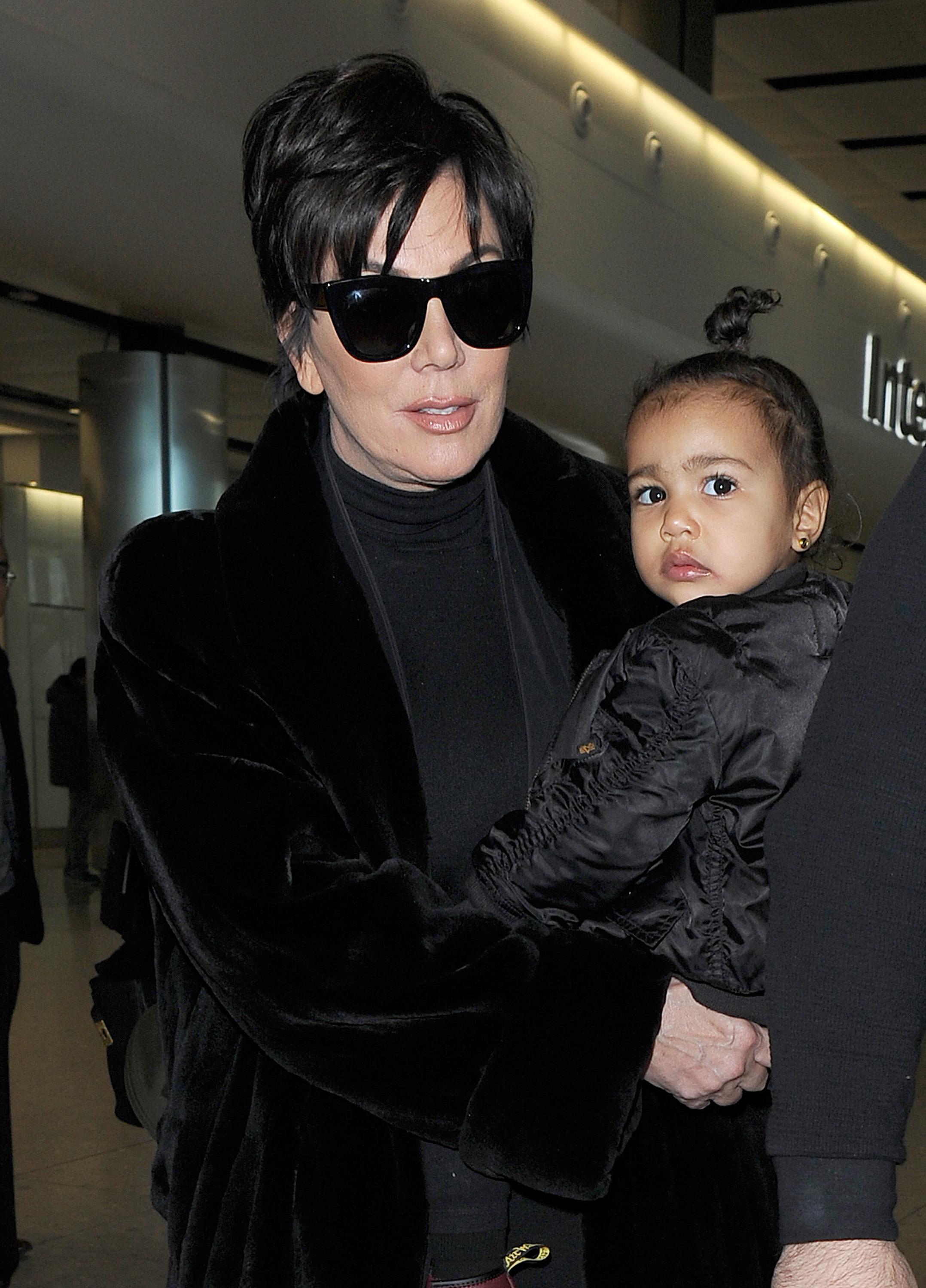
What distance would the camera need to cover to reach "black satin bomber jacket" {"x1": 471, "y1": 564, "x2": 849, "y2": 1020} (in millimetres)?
1512

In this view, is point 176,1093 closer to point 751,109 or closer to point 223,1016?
point 223,1016

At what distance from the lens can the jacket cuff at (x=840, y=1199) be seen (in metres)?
1.03

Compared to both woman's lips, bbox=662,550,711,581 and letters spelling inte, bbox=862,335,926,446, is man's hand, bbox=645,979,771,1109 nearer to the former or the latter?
woman's lips, bbox=662,550,711,581

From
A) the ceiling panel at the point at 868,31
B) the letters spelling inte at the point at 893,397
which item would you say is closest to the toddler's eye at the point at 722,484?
the ceiling panel at the point at 868,31

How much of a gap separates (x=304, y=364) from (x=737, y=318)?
0.55 metres

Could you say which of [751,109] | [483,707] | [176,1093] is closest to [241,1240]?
[176,1093]

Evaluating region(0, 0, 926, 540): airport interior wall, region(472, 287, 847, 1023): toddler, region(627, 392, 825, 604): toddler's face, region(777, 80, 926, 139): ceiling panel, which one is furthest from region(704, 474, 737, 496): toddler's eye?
region(777, 80, 926, 139): ceiling panel

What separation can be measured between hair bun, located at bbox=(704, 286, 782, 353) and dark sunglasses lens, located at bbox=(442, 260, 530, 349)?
1.14 ft

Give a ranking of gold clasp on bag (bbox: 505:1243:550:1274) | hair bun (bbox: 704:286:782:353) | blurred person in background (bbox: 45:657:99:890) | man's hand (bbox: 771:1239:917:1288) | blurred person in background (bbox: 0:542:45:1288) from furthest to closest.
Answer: blurred person in background (bbox: 45:657:99:890)
blurred person in background (bbox: 0:542:45:1288)
hair bun (bbox: 704:286:782:353)
gold clasp on bag (bbox: 505:1243:550:1274)
man's hand (bbox: 771:1239:917:1288)

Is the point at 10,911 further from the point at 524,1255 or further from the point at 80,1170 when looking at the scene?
the point at 524,1255

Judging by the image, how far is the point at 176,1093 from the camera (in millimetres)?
1769

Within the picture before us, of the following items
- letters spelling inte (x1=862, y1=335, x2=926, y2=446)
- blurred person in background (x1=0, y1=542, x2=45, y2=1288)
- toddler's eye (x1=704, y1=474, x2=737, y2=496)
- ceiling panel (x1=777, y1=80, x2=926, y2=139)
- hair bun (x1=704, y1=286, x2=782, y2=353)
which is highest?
ceiling panel (x1=777, y1=80, x2=926, y2=139)

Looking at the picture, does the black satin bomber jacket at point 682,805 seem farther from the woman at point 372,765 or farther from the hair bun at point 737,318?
the hair bun at point 737,318

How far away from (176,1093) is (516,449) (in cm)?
88
